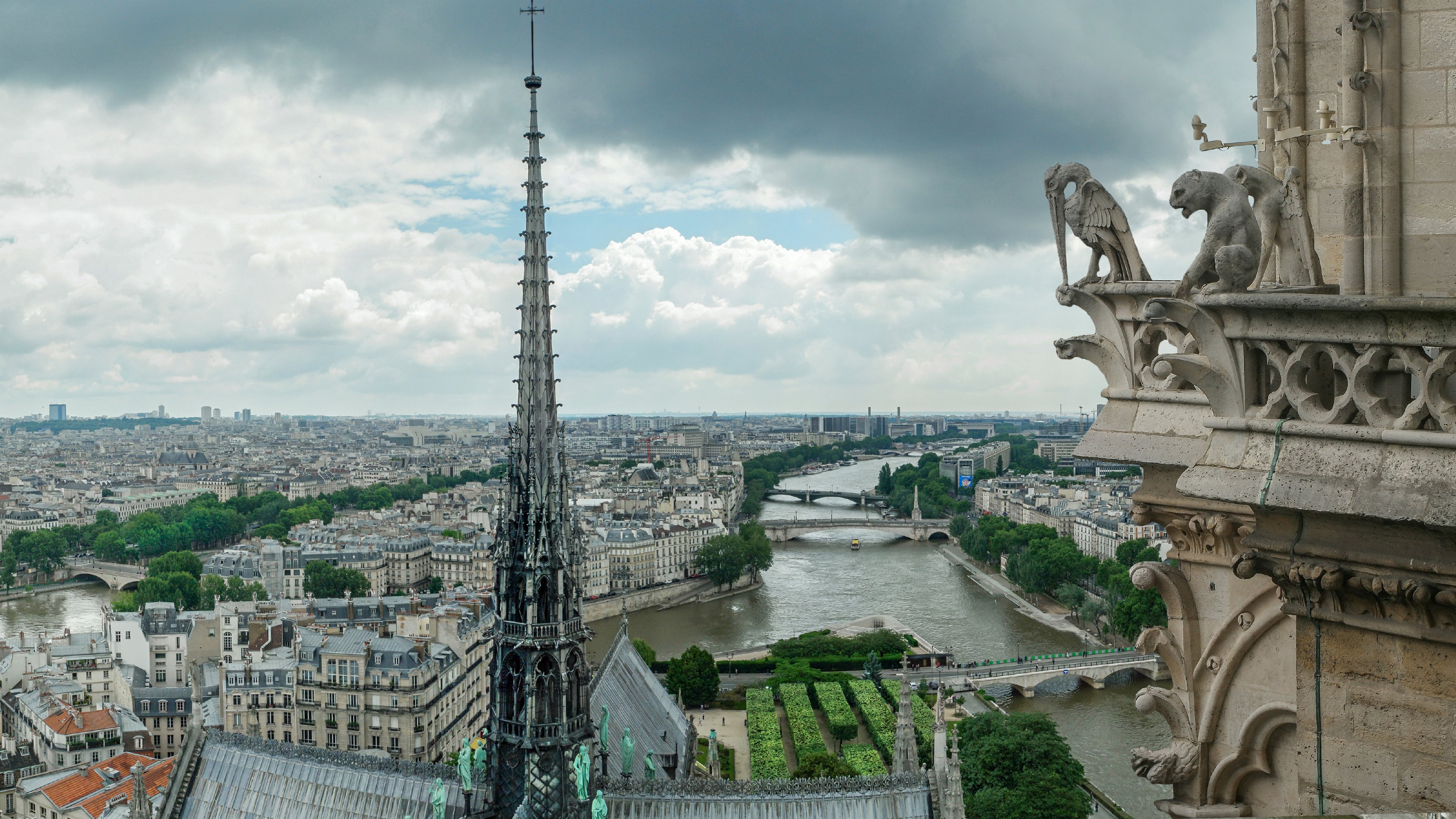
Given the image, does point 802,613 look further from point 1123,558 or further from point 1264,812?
point 1264,812

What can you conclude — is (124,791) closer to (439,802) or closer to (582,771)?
(439,802)

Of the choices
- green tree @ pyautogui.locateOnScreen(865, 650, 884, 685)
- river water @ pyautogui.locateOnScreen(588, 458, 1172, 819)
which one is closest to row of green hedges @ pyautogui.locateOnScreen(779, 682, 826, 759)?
green tree @ pyautogui.locateOnScreen(865, 650, 884, 685)

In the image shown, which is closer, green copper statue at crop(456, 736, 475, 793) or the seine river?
green copper statue at crop(456, 736, 475, 793)

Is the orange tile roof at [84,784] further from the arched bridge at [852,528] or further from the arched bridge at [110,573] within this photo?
the arched bridge at [852,528]

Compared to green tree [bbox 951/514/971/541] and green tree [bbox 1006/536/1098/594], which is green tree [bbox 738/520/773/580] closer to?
green tree [bbox 1006/536/1098/594]

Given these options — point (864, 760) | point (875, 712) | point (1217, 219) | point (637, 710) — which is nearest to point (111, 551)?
point (875, 712)

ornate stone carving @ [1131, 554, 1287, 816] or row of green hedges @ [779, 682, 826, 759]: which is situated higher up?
ornate stone carving @ [1131, 554, 1287, 816]

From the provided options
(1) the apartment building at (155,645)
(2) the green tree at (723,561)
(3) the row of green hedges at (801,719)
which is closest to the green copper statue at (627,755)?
(3) the row of green hedges at (801,719)
